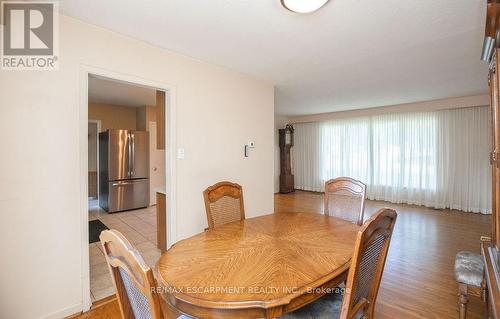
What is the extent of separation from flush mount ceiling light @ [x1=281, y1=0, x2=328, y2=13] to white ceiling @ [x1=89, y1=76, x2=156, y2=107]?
285 cm

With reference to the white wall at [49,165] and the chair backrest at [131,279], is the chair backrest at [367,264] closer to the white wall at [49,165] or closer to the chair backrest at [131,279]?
the chair backrest at [131,279]

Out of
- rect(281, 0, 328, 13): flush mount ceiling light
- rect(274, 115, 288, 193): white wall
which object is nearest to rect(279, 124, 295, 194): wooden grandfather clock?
rect(274, 115, 288, 193): white wall

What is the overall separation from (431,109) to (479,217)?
93.1 inches

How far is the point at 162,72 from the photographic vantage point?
2512mm

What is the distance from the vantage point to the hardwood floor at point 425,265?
6.66ft

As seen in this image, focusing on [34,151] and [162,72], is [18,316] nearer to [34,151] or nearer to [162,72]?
[34,151]

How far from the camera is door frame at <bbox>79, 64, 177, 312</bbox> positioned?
78.4 inches

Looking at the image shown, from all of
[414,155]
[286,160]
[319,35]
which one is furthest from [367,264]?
[286,160]

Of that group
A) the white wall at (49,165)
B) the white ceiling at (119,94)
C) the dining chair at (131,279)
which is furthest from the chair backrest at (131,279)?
the white ceiling at (119,94)

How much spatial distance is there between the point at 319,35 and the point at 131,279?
2.37 meters

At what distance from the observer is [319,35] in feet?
7.41

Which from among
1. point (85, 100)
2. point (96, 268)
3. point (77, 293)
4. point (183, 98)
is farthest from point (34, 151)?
point (96, 268)

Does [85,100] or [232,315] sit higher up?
[85,100]

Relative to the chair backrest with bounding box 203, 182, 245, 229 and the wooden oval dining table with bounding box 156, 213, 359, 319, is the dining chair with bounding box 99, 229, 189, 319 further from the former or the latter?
the chair backrest with bounding box 203, 182, 245, 229
